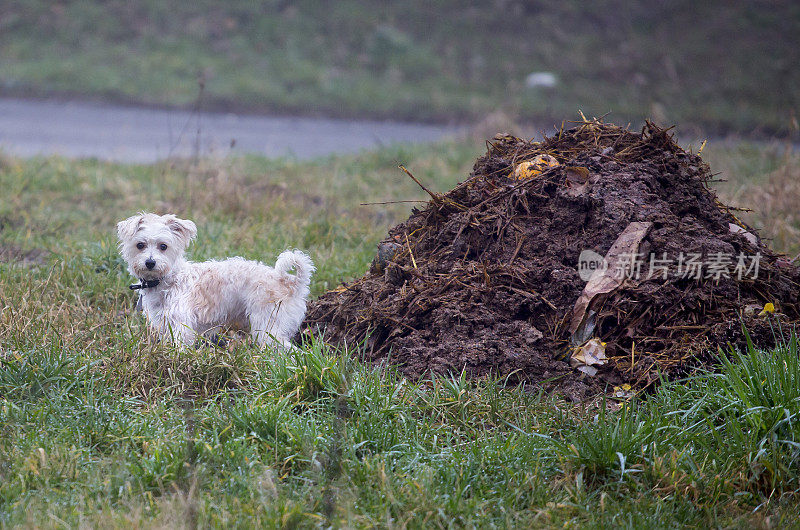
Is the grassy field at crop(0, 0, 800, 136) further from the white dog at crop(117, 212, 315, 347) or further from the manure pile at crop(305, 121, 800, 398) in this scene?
the white dog at crop(117, 212, 315, 347)

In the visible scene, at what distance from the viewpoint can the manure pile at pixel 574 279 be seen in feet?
14.1

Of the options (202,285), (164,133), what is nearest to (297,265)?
(202,285)

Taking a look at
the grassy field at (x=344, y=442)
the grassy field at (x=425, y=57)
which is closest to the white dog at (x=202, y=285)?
the grassy field at (x=344, y=442)

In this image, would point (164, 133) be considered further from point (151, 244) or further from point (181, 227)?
point (151, 244)

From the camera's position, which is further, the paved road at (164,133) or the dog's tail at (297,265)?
the paved road at (164,133)

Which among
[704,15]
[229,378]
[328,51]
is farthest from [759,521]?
[704,15]

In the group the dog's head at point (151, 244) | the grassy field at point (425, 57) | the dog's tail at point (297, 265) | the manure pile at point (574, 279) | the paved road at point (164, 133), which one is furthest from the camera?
the grassy field at point (425, 57)

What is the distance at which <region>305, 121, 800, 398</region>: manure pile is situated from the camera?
4301mm

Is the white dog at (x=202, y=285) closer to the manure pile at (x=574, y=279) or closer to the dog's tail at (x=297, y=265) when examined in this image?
the dog's tail at (x=297, y=265)

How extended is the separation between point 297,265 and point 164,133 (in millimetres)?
8061

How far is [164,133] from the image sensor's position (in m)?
12.0

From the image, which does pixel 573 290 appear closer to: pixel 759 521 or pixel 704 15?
pixel 759 521

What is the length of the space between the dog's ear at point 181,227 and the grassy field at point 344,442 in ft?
2.15

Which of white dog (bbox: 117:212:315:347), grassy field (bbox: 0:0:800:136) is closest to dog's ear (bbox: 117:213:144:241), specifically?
white dog (bbox: 117:212:315:347)
